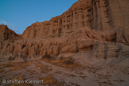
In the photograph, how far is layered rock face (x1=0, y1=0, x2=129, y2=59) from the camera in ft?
26.5

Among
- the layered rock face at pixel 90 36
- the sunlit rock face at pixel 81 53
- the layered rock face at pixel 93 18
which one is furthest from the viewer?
the layered rock face at pixel 93 18

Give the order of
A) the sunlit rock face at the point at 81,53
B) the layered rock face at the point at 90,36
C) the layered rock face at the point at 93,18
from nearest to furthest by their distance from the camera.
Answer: the sunlit rock face at the point at 81,53, the layered rock face at the point at 90,36, the layered rock face at the point at 93,18

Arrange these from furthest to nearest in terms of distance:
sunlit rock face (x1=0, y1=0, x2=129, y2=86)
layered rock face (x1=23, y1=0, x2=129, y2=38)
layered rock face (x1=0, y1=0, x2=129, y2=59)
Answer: layered rock face (x1=23, y1=0, x2=129, y2=38)
layered rock face (x1=0, y1=0, x2=129, y2=59)
sunlit rock face (x1=0, y1=0, x2=129, y2=86)

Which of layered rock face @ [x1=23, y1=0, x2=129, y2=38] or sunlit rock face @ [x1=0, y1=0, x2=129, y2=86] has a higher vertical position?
layered rock face @ [x1=23, y1=0, x2=129, y2=38]

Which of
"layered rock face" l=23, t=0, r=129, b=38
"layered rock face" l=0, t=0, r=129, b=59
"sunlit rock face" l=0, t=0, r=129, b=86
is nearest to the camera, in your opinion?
"sunlit rock face" l=0, t=0, r=129, b=86

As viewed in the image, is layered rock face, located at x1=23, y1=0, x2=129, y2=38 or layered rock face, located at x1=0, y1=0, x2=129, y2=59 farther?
layered rock face, located at x1=23, y1=0, x2=129, y2=38

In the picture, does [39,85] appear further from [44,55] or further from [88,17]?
[88,17]

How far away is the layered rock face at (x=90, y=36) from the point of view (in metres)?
8.06

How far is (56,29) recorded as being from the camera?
2720cm

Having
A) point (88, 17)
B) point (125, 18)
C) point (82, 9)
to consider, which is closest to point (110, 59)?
point (125, 18)

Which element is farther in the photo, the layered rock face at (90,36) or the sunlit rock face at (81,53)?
the layered rock face at (90,36)

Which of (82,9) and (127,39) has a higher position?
(82,9)

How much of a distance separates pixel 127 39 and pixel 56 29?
22344 mm

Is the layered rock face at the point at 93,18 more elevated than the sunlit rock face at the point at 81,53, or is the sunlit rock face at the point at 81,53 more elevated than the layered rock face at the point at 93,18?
the layered rock face at the point at 93,18
